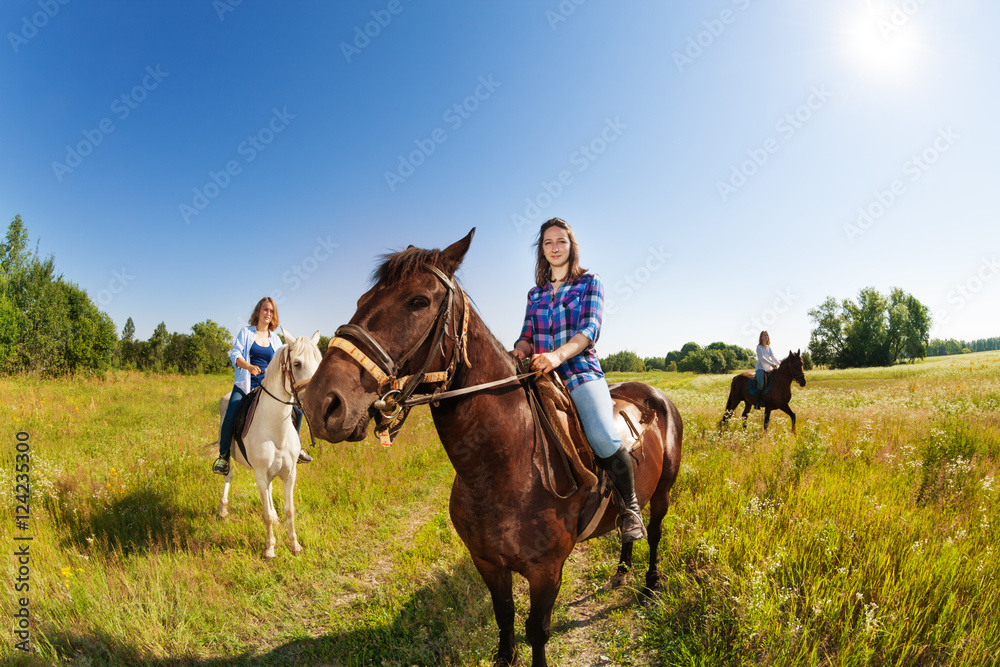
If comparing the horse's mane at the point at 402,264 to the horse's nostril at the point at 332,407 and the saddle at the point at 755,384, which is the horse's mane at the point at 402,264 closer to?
the horse's nostril at the point at 332,407

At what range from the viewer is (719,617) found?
2998 mm

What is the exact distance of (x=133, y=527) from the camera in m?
4.98

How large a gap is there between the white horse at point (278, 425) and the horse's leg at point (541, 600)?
356 cm

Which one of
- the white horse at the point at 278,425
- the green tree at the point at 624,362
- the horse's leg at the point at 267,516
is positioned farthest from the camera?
the green tree at the point at 624,362

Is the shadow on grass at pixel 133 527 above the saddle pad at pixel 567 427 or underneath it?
underneath

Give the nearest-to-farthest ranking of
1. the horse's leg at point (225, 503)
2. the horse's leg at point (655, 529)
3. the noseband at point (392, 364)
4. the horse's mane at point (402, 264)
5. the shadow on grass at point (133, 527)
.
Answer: the noseband at point (392, 364)
the horse's mane at point (402, 264)
the horse's leg at point (655, 529)
the shadow on grass at point (133, 527)
the horse's leg at point (225, 503)

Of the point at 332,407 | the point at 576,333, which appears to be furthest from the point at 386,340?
the point at 576,333

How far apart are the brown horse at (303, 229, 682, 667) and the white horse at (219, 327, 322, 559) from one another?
3.26 meters

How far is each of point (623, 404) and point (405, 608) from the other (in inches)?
112

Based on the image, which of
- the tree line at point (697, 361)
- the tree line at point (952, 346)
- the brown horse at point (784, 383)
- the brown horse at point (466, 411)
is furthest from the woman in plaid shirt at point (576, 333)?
the tree line at point (952, 346)

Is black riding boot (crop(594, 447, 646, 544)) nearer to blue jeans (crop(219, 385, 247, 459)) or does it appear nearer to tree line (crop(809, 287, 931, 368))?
blue jeans (crop(219, 385, 247, 459))

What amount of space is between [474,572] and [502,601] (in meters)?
1.74

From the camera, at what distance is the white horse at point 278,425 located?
15.5 feet

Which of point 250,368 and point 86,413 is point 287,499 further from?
point 86,413
